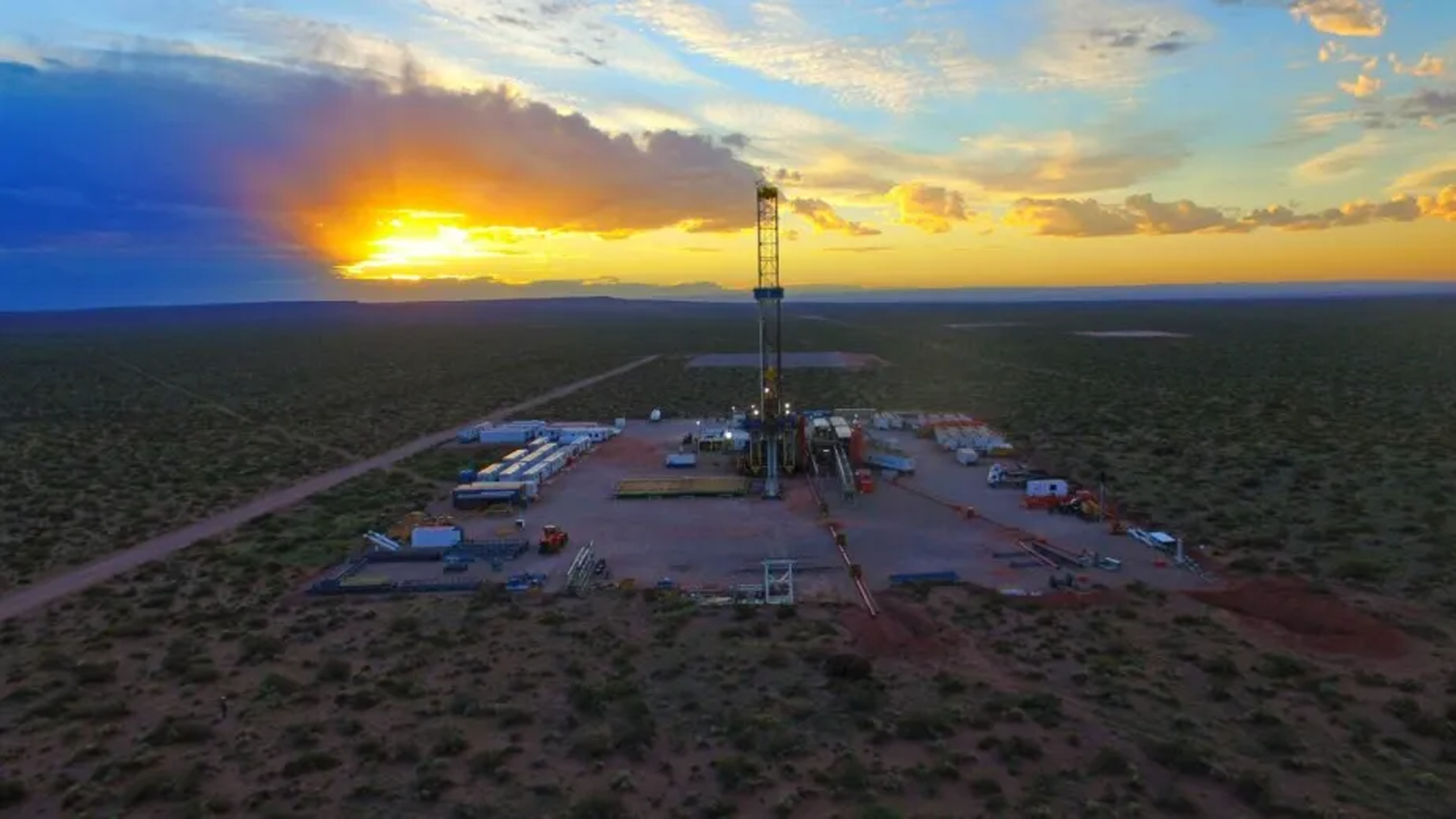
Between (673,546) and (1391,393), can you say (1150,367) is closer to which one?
(1391,393)

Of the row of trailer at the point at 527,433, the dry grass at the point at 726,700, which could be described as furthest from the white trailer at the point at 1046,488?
the row of trailer at the point at 527,433

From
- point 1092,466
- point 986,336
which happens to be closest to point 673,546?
point 1092,466

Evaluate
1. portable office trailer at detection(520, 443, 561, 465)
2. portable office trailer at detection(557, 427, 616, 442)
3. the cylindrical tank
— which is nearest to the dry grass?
portable office trailer at detection(520, 443, 561, 465)

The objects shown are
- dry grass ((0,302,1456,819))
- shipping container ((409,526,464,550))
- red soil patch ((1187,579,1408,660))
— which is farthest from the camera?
shipping container ((409,526,464,550))

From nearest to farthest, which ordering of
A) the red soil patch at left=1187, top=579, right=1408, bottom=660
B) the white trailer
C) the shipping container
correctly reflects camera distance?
the red soil patch at left=1187, top=579, right=1408, bottom=660 < the shipping container < the white trailer

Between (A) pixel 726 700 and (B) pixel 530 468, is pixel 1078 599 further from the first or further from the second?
(B) pixel 530 468

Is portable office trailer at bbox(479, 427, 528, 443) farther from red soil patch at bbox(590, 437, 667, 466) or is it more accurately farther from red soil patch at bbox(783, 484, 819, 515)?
red soil patch at bbox(783, 484, 819, 515)
